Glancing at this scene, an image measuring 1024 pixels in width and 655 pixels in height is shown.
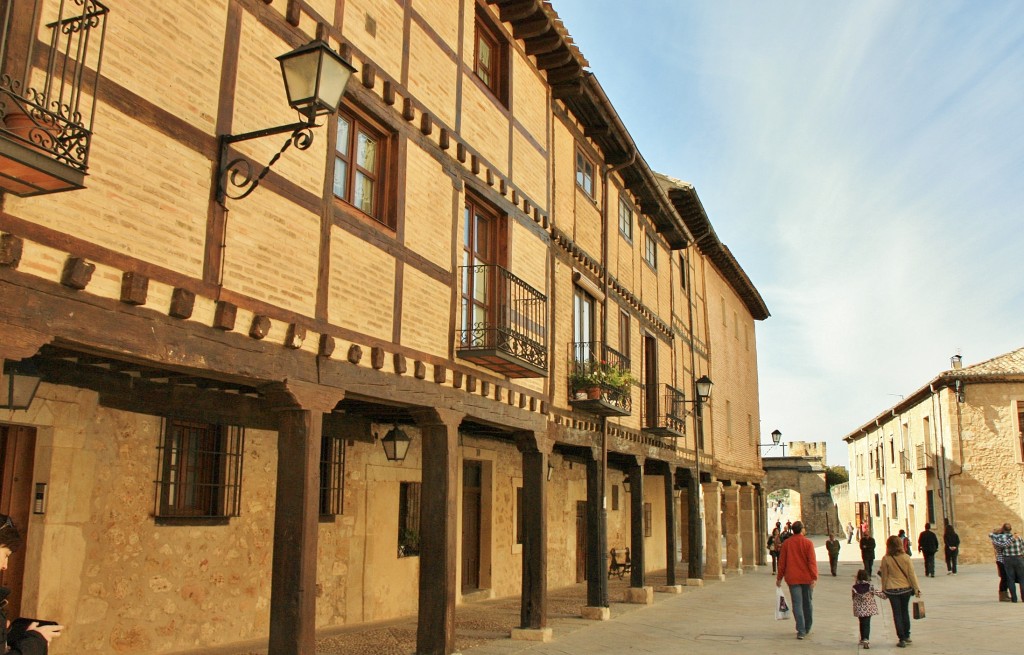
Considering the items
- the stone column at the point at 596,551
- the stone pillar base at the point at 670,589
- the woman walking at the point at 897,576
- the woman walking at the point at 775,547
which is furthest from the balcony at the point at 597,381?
the woman walking at the point at 775,547

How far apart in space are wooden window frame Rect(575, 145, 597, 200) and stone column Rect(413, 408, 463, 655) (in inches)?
254

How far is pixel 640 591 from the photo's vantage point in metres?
15.5

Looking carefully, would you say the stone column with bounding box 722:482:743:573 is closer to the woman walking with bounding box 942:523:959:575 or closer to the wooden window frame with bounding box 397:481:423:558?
the woman walking with bounding box 942:523:959:575

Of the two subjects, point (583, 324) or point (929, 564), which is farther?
point (929, 564)

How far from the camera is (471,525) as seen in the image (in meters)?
14.5

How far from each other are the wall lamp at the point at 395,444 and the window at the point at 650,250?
8.33m

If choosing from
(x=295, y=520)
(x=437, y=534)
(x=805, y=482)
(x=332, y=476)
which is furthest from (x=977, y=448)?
(x=295, y=520)

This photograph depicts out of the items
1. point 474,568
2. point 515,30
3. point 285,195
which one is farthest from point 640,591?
point 285,195

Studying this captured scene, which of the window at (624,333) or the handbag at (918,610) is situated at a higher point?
the window at (624,333)

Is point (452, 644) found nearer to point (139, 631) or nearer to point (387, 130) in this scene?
point (139, 631)

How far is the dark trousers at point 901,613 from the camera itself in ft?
33.0

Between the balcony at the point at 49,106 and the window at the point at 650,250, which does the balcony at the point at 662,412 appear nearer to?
the window at the point at 650,250

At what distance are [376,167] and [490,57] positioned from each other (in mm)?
3869

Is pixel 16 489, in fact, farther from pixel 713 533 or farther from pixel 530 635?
pixel 713 533
